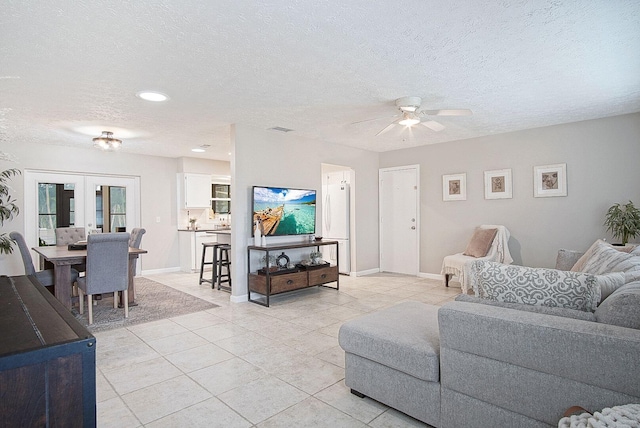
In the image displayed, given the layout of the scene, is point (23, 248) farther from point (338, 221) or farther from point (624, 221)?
point (624, 221)

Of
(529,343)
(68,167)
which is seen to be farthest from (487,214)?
(68,167)

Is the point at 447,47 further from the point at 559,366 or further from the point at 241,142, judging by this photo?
the point at 241,142

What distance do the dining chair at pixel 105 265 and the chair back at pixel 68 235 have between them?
193cm

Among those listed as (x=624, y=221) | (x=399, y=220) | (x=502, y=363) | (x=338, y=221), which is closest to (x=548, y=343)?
(x=502, y=363)

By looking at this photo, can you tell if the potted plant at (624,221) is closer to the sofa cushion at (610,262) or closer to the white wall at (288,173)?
the sofa cushion at (610,262)

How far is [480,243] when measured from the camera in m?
5.32

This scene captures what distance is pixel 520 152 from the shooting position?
538 centimetres

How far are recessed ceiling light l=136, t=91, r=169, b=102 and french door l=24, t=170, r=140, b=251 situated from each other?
10.5 ft

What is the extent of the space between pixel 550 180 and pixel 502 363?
4440 millimetres

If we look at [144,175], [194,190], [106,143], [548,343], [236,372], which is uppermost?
[106,143]

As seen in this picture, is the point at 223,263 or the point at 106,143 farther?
the point at 223,263

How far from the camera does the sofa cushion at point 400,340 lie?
1.91 metres

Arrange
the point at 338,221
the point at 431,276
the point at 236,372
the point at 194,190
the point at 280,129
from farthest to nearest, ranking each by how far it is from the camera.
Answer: the point at 194,190 < the point at 338,221 < the point at 431,276 < the point at 280,129 < the point at 236,372

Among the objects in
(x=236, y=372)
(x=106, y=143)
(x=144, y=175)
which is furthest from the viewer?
(x=144, y=175)
